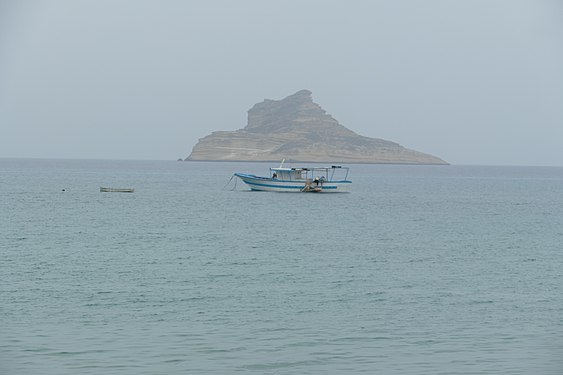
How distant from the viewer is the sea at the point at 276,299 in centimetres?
2073

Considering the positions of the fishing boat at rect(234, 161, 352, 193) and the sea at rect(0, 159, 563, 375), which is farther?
the fishing boat at rect(234, 161, 352, 193)

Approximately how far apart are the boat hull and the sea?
43.7 m

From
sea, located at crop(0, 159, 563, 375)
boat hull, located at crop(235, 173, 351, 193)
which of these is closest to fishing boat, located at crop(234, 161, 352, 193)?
boat hull, located at crop(235, 173, 351, 193)

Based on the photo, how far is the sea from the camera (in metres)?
20.7

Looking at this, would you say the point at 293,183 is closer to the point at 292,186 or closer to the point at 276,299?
the point at 292,186

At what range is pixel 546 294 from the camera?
30812 mm

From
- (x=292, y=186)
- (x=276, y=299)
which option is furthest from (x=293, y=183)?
(x=276, y=299)

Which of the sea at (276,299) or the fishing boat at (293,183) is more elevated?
the fishing boat at (293,183)

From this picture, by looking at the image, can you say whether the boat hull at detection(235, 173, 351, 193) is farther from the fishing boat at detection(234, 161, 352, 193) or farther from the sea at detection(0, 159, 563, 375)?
the sea at detection(0, 159, 563, 375)

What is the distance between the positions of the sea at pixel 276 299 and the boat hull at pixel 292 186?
1722 inches

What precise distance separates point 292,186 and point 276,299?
75789 millimetres

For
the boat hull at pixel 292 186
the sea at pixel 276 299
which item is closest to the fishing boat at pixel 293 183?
the boat hull at pixel 292 186

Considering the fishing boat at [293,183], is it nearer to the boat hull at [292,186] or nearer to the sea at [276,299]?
the boat hull at [292,186]

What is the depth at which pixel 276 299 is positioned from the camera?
2859 cm
